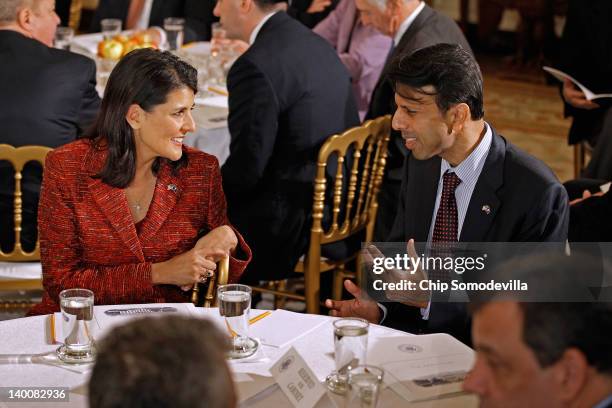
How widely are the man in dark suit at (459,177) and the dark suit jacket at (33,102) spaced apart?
1378 mm

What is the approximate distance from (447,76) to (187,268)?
90cm

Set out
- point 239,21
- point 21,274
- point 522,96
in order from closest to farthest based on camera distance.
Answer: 1. point 21,274
2. point 239,21
3. point 522,96

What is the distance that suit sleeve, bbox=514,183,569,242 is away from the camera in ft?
9.16

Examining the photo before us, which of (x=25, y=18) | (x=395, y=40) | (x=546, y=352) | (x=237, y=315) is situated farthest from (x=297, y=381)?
(x=395, y=40)

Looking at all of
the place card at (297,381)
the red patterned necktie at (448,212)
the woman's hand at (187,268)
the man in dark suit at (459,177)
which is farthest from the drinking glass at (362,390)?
the red patterned necktie at (448,212)

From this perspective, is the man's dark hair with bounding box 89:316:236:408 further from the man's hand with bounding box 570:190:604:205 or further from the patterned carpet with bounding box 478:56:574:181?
the patterned carpet with bounding box 478:56:574:181

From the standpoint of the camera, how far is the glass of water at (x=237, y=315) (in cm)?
231

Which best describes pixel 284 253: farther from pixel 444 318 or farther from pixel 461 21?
pixel 461 21

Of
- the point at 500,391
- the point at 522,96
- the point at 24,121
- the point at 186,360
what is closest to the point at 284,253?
the point at 24,121

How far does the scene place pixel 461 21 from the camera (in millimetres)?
9484

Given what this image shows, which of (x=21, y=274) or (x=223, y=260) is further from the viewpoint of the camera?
(x=21, y=274)

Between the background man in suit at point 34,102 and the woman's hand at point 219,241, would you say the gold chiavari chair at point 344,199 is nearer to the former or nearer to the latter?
the woman's hand at point 219,241

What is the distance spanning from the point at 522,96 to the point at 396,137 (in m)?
4.21

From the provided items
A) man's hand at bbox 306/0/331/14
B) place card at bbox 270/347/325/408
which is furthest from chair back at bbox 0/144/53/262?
man's hand at bbox 306/0/331/14
